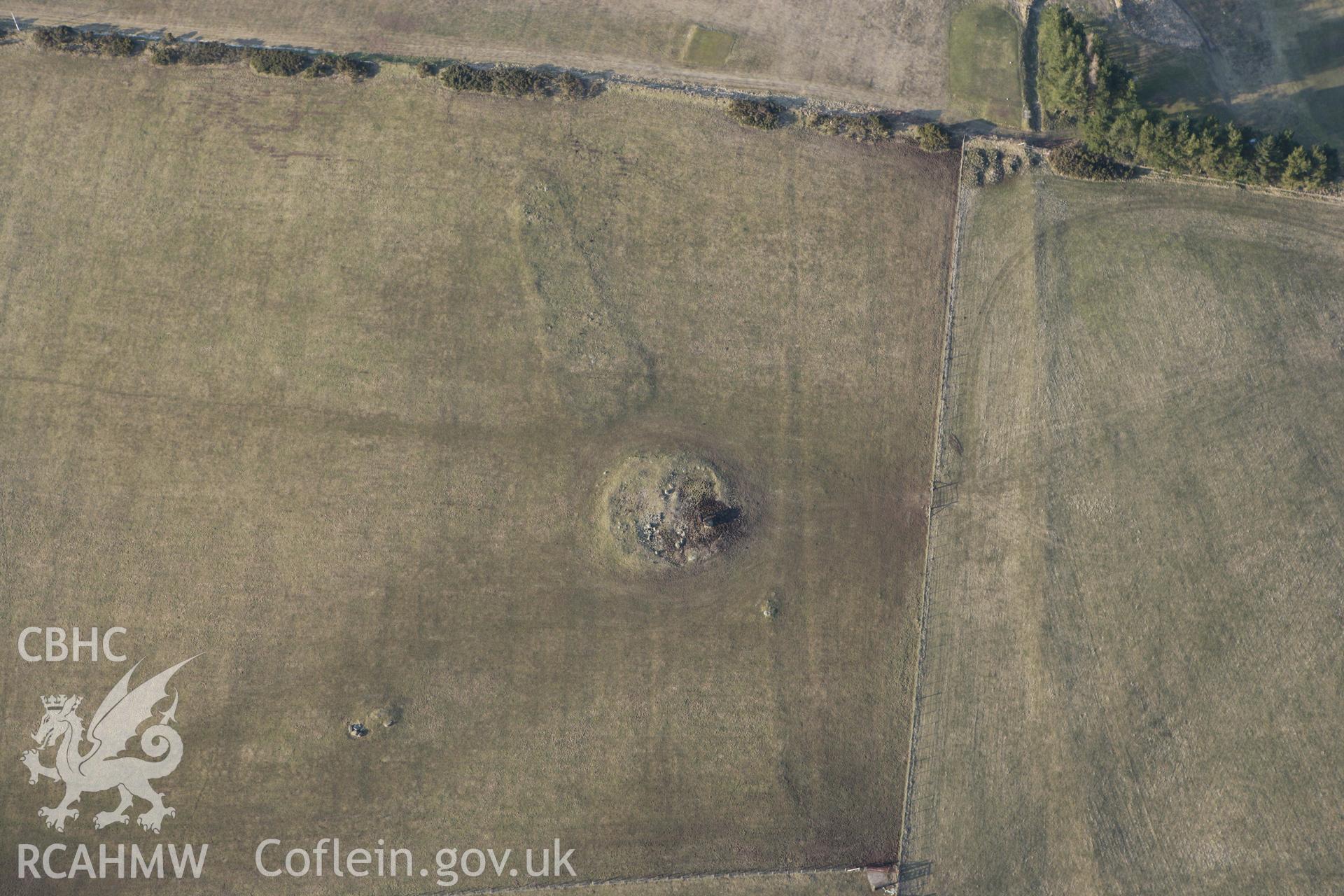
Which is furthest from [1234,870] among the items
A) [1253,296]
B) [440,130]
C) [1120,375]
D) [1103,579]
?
[440,130]

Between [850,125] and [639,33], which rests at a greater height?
[639,33]

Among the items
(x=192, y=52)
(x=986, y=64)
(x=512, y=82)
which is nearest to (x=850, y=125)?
(x=986, y=64)

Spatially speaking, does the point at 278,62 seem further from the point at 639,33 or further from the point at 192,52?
the point at 639,33

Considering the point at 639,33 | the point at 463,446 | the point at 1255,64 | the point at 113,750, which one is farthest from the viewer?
the point at 639,33

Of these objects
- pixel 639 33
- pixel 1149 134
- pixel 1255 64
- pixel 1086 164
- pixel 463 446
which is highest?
pixel 639 33

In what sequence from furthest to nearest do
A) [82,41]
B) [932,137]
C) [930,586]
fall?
[82,41], [932,137], [930,586]

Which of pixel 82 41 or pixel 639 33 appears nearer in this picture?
pixel 82 41

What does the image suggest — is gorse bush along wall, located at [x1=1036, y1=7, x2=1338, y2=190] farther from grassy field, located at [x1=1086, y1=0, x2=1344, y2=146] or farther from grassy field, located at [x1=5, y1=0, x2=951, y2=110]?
grassy field, located at [x1=5, y1=0, x2=951, y2=110]
